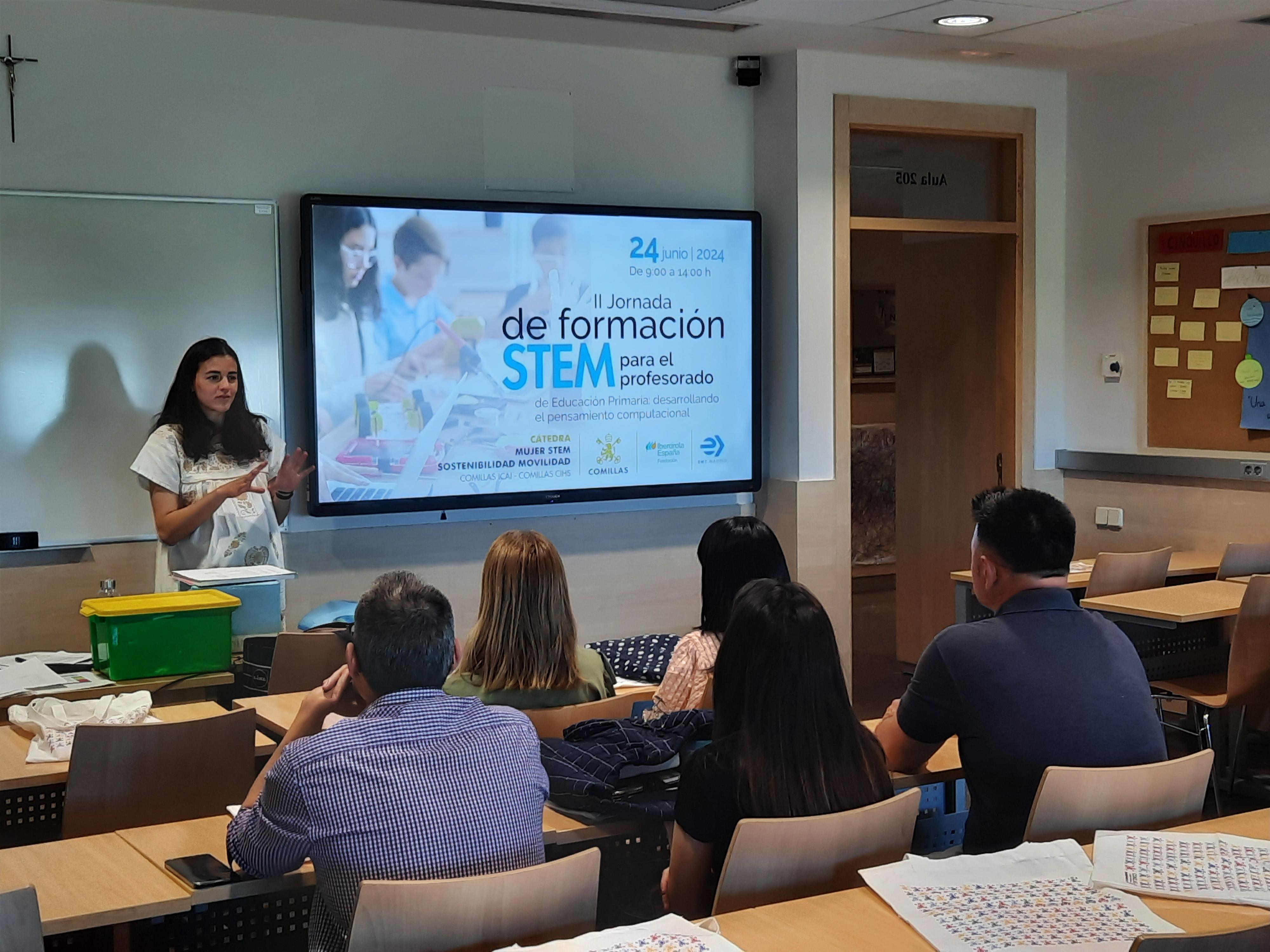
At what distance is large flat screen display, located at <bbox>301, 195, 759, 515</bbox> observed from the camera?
5.26 metres

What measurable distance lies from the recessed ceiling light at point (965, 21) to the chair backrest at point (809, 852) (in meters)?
3.78

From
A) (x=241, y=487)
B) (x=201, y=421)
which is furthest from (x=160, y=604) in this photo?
(x=201, y=421)

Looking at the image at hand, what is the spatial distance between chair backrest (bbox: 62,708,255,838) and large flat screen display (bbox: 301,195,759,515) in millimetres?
2284

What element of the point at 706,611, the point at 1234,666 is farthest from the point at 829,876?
the point at 1234,666

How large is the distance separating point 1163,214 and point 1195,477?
122cm

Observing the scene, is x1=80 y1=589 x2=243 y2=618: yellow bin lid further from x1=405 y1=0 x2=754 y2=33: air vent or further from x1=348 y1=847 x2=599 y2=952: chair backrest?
x1=405 y1=0 x2=754 y2=33: air vent

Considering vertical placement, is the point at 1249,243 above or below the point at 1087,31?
below

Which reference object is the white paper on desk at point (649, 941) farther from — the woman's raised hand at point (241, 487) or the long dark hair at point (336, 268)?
the long dark hair at point (336, 268)

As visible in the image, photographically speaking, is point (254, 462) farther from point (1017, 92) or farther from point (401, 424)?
point (1017, 92)

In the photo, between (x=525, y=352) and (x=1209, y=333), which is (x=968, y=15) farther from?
(x=525, y=352)

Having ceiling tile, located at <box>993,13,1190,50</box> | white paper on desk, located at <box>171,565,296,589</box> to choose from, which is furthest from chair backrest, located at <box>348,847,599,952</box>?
ceiling tile, located at <box>993,13,1190,50</box>

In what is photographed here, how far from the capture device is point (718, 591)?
10.9 feet

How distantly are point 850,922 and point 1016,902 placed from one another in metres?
0.26

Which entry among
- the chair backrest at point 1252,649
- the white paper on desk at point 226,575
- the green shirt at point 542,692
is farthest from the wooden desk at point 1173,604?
the white paper on desk at point 226,575
